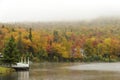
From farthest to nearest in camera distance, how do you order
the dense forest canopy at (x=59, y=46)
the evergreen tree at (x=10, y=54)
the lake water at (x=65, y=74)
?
1. the dense forest canopy at (x=59, y=46)
2. the evergreen tree at (x=10, y=54)
3. the lake water at (x=65, y=74)

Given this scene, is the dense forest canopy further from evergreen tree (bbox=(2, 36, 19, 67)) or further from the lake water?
the lake water

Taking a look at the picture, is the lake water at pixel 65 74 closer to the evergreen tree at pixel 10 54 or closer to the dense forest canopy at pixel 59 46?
the evergreen tree at pixel 10 54

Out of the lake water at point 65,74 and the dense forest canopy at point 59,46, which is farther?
the dense forest canopy at point 59,46

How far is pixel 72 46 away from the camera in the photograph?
156000 millimetres

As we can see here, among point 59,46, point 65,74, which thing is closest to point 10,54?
point 65,74

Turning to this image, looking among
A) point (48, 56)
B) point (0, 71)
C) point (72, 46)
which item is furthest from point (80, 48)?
point (0, 71)

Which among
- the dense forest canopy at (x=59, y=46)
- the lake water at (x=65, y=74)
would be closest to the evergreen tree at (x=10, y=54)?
the lake water at (x=65, y=74)

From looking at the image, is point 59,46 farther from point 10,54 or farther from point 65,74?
point 65,74

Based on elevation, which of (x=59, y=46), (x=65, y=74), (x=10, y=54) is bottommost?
(x=65, y=74)

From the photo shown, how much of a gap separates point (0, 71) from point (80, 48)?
313ft

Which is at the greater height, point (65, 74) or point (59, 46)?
point (59, 46)

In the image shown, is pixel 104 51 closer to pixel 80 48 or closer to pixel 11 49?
pixel 80 48

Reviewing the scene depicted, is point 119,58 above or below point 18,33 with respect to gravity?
below

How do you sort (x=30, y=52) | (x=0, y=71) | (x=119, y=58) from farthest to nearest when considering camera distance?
(x=119, y=58)
(x=30, y=52)
(x=0, y=71)
